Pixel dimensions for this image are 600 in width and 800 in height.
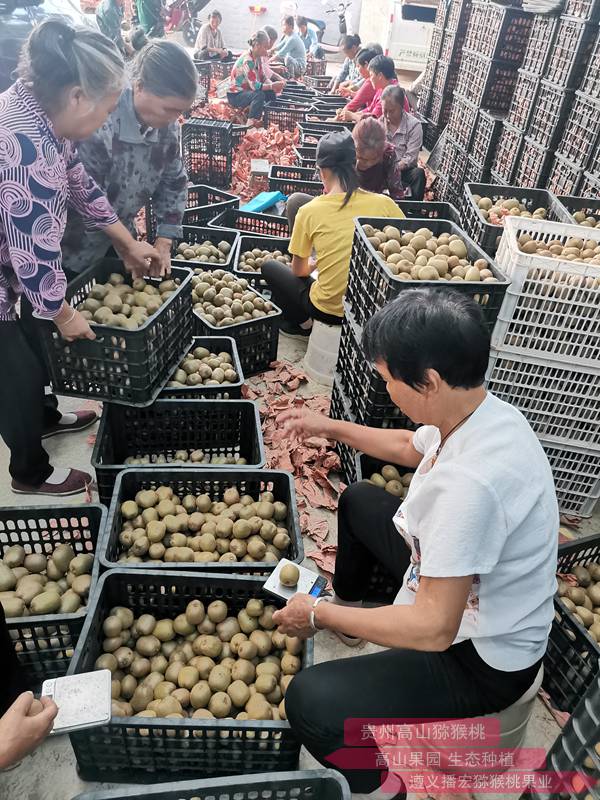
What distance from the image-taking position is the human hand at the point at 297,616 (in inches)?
73.5

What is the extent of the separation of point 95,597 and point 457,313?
159cm

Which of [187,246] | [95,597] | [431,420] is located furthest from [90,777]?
[187,246]

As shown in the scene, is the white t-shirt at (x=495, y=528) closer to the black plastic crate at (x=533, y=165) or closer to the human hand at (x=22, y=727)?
the human hand at (x=22, y=727)

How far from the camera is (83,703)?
1.76 metres

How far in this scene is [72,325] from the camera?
8.56ft

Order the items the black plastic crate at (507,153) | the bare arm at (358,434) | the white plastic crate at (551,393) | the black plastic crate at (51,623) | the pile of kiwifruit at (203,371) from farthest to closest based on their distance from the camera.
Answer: the black plastic crate at (507,153), the pile of kiwifruit at (203,371), the white plastic crate at (551,393), the bare arm at (358,434), the black plastic crate at (51,623)

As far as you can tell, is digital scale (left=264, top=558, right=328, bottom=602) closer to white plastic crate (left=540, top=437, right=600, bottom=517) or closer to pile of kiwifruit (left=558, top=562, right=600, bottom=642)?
pile of kiwifruit (left=558, top=562, right=600, bottom=642)

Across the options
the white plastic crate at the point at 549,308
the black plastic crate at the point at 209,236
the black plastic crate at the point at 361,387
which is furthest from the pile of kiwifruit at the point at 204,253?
the white plastic crate at the point at 549,308

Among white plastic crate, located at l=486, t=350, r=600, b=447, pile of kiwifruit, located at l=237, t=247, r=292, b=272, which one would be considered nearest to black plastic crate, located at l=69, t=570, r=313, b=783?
white plastic crate, located at l=486, t=350, r=600, b=447

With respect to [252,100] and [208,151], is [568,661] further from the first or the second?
[252,100]

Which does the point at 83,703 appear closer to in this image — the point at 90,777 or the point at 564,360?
the point at 90,777

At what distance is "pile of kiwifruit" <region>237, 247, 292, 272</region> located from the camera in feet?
16.8

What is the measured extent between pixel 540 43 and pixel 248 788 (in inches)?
252

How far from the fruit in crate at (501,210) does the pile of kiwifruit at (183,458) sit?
2.35 meters
